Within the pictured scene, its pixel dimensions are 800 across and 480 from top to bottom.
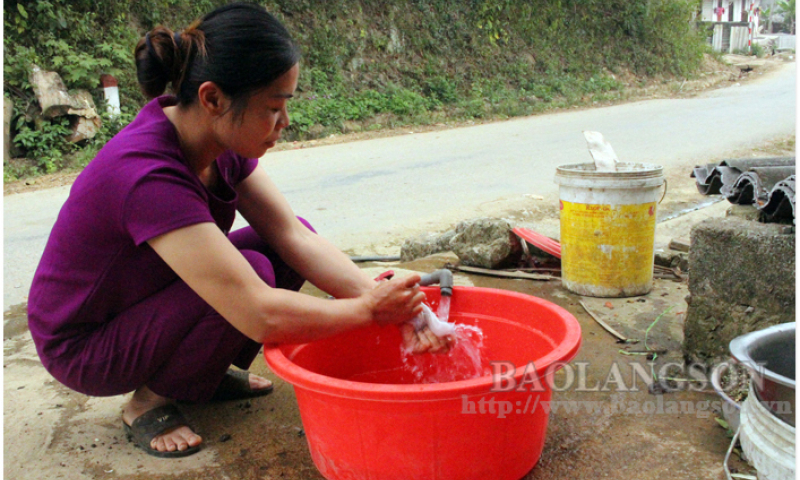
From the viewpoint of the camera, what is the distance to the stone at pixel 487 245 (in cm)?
311

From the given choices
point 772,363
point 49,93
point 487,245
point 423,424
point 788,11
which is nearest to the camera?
point 423,424

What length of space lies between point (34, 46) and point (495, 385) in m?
7.99

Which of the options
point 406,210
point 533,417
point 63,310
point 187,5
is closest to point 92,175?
point 63,310

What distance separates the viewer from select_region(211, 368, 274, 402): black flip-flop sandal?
2.00 m

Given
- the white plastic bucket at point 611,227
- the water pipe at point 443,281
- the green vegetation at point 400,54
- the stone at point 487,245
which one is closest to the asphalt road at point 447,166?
the stone at point 487,245

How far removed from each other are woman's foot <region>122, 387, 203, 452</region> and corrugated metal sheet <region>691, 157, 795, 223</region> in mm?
1793

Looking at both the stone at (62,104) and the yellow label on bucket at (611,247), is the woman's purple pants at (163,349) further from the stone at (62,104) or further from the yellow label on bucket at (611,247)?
the stone at (62,104)

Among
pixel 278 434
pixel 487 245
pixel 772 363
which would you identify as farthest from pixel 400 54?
pixel 772 363

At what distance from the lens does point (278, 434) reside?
1.82 meters

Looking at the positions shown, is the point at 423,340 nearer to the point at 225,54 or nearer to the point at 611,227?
the point at 225,54

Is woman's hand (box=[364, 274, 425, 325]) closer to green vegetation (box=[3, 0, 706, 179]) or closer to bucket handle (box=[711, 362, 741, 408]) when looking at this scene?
bucket handle (box=[711, 362, 741, 408])

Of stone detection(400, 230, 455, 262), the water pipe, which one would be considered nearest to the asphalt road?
stone detection(400, 230, 455, 262)

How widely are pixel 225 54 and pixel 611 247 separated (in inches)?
76.1

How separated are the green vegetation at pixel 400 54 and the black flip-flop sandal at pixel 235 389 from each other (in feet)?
18.5
